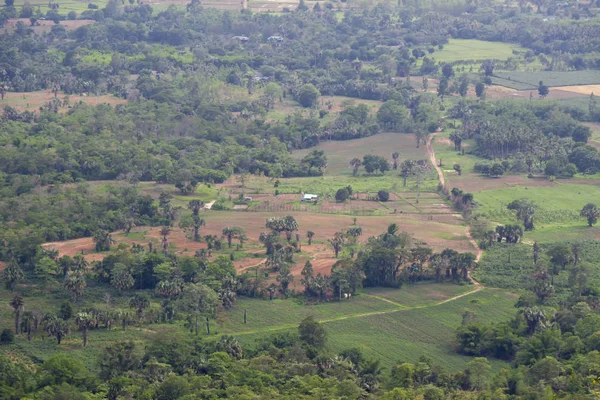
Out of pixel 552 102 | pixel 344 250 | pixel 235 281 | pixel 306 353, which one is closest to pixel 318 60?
pixel 552 102

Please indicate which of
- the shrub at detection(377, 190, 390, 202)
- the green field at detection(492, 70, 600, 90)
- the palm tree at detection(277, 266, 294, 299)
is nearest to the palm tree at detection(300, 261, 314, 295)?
the palm tree at detection(277, 266, 294, 299)

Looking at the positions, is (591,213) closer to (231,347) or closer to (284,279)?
(284,279)

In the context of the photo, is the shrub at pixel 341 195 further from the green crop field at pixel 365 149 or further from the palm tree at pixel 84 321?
the palm tree at pixel 84 321

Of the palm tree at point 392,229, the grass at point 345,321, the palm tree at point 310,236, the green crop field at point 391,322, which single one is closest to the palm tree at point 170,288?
the grass at point 345,321

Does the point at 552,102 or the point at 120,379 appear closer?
the point at 120,379

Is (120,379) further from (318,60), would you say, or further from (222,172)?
(318,60)

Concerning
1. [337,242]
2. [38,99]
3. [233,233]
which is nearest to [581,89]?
[38,99]
